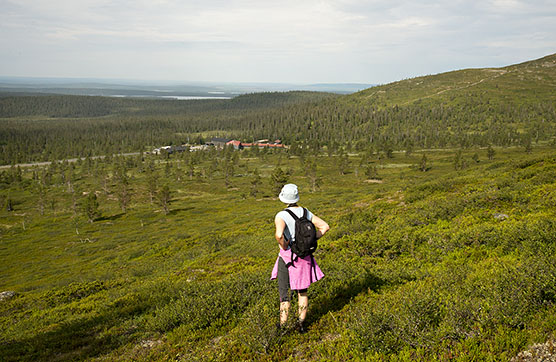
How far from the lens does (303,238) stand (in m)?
6.28

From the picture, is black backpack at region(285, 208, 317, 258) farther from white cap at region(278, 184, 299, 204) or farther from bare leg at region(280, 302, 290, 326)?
bare leg at region(280, 302, 290, 326)

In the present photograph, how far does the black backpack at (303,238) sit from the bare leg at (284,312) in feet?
4.61

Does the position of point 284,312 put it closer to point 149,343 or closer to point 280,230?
point 280,230

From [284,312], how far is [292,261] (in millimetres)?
1328

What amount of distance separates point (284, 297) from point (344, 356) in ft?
5.59

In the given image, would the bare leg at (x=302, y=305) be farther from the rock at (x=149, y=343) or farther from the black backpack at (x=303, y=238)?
the rock at (x=149, y=343)

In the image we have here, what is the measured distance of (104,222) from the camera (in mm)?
69812

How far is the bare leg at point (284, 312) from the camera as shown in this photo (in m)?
6.93

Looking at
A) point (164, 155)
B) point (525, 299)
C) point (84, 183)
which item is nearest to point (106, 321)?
point (525, 299)

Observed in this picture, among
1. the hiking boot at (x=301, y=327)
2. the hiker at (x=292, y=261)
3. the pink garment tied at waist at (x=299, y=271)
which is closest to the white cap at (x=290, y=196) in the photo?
the hiker at (x=292, y=261)

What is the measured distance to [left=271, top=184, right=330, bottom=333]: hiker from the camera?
255 inches

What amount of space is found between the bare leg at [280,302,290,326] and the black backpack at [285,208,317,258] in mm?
1406

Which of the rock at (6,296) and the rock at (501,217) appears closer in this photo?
the rock at (501,217)

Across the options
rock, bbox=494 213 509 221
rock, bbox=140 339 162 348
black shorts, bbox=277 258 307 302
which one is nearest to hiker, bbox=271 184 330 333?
black shorts, bbox=277 258 307 302
